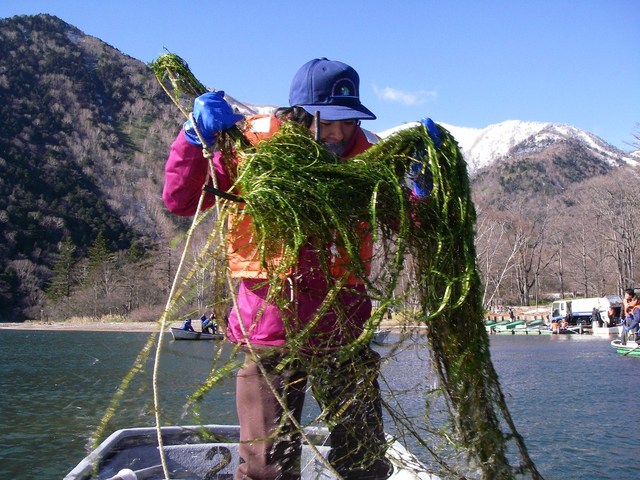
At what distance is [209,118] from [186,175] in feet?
0.83

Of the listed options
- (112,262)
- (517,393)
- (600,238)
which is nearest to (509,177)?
(600,238)

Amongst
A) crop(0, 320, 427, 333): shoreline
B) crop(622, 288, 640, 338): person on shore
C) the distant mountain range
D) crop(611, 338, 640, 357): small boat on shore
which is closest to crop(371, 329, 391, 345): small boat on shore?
crop(611, 338, 640, 357): small boat on shore

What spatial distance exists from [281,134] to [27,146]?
442 feet

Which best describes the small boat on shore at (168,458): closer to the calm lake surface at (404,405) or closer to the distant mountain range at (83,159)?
the calm lake surface at (404,405)

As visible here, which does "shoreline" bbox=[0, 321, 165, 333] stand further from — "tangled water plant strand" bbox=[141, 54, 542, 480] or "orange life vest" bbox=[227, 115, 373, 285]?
"tangled water plant strand" bbox=[141, 54, 542, 480]

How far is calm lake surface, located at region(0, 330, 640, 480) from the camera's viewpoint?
145 inches

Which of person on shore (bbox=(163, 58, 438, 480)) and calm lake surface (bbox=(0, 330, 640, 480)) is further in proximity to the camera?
calm lake surface (bbox=(0, 330, 640, 480))

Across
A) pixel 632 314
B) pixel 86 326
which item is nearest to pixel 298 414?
pixel 632 314

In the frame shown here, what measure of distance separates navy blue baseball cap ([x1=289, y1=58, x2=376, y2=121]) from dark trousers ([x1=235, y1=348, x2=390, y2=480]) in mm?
1021

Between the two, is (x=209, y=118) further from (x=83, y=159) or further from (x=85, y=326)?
(x=83, y=159)

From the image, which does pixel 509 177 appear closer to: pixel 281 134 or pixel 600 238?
pixel 600 238

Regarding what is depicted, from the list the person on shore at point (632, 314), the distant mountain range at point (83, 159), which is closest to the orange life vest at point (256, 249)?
the person on shore at point (632, 314)

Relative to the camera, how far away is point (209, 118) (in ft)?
7.90

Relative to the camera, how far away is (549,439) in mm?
9484
